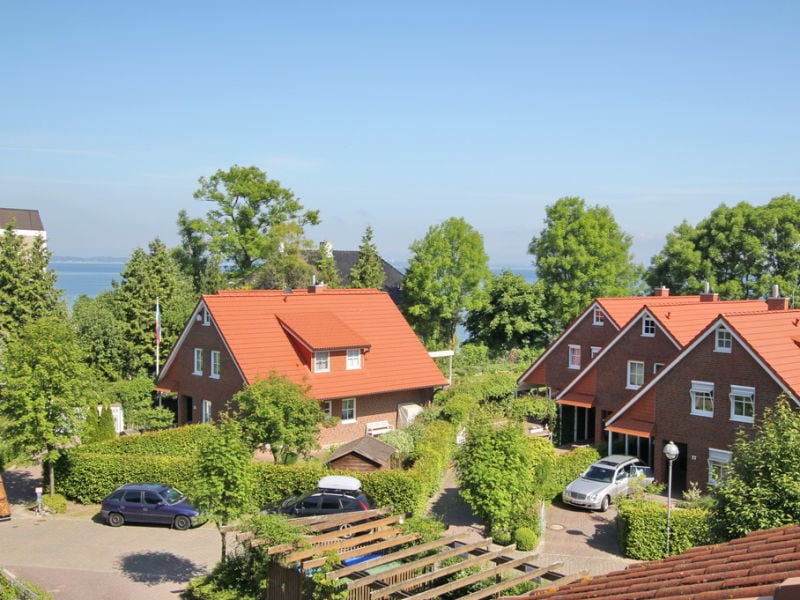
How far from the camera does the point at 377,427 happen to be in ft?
126

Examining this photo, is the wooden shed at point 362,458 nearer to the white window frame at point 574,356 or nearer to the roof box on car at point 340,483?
the roof box on car at point 340,483

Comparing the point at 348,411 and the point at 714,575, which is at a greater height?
the point at 714,575

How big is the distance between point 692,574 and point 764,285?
190ft

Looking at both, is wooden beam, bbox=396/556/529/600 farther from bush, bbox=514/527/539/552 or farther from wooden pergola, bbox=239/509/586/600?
bush, bbox=514/527/539/552

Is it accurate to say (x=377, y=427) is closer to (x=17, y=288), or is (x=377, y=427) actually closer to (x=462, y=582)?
(x=462, y=582)

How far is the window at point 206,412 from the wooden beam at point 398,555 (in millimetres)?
22382

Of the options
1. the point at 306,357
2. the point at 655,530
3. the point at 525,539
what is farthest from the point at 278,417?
the point at 655,530

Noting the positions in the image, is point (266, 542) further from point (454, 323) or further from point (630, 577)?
point (454, 323)

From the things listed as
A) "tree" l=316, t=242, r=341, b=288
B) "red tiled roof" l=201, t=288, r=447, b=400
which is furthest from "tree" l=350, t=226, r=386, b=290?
"red tiled roof" l=201, t=288, r=447, b=400

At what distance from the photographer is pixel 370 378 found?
3859 centimetres

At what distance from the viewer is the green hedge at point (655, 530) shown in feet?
75.8

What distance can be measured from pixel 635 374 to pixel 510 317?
26495 millimetres

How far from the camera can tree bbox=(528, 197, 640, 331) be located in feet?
208

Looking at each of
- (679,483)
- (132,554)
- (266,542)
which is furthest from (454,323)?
(266,542)
